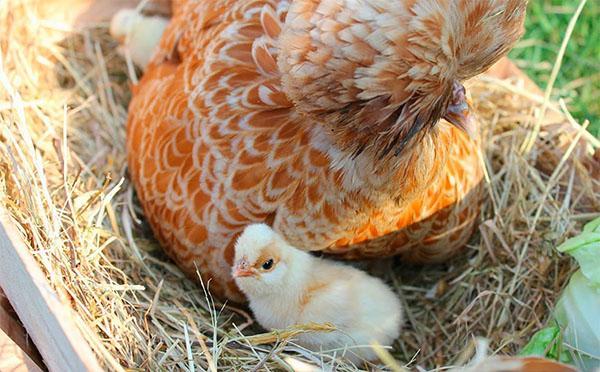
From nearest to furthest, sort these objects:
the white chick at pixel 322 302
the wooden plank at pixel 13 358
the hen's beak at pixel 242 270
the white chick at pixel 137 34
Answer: the wooden plank at pixel 13 358, the hen's beak at pixel 242 270, the white chick at pixel 322 302, the white chick at pixel 137 34

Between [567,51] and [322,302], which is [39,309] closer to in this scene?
[322,302]

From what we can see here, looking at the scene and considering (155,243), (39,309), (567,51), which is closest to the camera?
(39,309)

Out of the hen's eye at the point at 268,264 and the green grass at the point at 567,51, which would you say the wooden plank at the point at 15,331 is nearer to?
the hen's eye at the point at 268,264

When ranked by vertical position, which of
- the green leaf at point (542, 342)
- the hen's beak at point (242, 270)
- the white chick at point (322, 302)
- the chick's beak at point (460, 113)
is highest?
the chick's beak at point (460, 113)

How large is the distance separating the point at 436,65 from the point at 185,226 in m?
1.20

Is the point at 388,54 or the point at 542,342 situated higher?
the point at 388,54

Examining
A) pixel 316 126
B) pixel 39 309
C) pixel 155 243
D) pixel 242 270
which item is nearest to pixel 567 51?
pixel 316 126

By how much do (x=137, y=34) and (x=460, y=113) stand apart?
6.39 feet

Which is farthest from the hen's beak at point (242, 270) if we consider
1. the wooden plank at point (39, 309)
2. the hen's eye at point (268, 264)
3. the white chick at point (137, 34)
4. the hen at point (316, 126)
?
the white chick at point (137, 34)

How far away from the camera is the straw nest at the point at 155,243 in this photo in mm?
2617

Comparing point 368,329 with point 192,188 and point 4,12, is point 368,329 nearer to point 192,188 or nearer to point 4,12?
point 192,188

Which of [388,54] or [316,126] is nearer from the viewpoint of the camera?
[388,54]

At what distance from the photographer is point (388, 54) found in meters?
2.02

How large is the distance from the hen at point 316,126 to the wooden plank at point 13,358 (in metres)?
0.70
